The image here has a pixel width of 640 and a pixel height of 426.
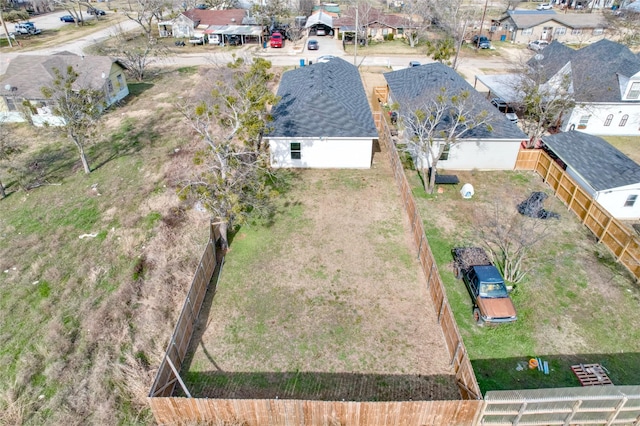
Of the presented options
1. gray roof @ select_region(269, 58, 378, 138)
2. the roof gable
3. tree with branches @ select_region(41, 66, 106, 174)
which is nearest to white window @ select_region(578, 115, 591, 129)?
gray roof @ select_region(269, 58, 378, 138)

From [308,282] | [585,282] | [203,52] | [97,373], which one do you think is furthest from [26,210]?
[203,52]

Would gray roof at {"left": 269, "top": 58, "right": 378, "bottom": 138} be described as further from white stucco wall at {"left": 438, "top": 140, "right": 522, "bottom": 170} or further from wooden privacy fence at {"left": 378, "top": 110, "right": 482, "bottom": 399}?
white stucco wall at {"left": 438, "top": 140, "right": 522, "bottom": 170}

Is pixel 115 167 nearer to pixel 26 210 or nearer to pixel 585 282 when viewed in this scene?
A: pixel 26 210

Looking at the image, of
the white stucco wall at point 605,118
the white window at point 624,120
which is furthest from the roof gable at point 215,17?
the white window at point 624,120

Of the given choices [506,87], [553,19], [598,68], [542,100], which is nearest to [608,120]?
[598,68]

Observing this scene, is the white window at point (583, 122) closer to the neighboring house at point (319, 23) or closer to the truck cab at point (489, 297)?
the truck cab at point (489, 297)
